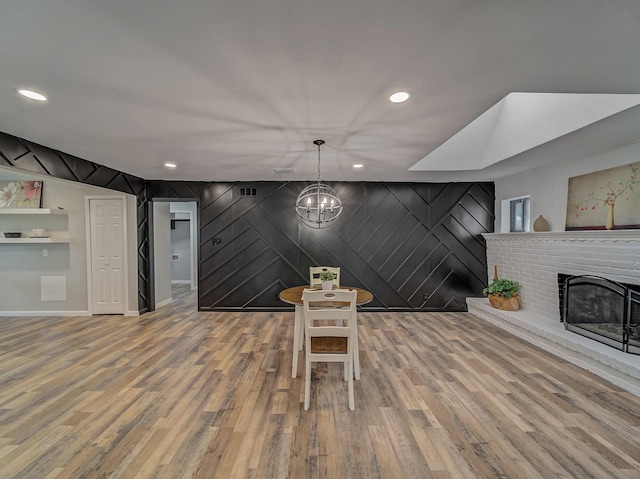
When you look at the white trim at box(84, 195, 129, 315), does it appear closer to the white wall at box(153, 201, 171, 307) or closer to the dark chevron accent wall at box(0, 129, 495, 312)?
the dark chevron accent wall at box(0, 129, 495, 312)

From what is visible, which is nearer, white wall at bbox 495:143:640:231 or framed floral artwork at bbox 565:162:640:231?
framed floral artwork at bbox 565:162:640:231


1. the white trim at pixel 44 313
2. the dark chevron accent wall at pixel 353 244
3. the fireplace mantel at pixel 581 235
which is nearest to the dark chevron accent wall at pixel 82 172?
Result: the dark chevron accent wall at pixel 353 244

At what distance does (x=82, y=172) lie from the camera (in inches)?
148

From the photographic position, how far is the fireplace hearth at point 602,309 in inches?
113

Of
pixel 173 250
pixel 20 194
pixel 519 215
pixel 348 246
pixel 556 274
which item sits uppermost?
pixel 20 194

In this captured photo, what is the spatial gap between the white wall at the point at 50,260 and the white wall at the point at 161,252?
20.9 inches

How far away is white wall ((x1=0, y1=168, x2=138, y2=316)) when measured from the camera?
4984 mm

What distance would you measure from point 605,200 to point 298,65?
392 centimetres

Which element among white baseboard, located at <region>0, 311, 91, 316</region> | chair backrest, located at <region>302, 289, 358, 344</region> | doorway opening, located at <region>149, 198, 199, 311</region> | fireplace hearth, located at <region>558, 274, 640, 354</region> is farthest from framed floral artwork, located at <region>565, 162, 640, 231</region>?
white baseboard, located at <region>0, 311, 91, 316</region>

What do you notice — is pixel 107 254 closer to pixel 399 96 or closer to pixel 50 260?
pixel 50 260

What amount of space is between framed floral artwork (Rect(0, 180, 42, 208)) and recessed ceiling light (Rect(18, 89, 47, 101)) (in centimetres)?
401

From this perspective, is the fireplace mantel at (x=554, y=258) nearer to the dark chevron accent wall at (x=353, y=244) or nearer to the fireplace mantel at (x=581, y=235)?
the fireplace mantel at (x=581, y=235)

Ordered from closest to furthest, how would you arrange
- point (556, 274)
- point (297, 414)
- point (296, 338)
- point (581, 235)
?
point (297, 414) → point (296, 338) → point (581, 235) → point (556, 274)

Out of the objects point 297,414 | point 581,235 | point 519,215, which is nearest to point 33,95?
point 297,414
